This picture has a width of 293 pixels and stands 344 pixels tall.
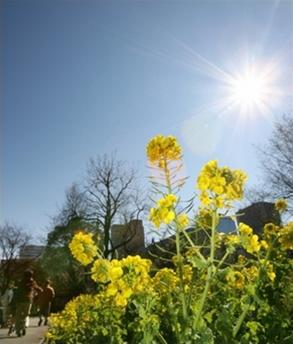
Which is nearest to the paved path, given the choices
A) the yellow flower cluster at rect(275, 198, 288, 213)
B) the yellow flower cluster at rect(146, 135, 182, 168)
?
the yellow flower cluster at rect(275, 198, 288, 213)

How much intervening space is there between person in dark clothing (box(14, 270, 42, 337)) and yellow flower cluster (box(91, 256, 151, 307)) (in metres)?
6.70

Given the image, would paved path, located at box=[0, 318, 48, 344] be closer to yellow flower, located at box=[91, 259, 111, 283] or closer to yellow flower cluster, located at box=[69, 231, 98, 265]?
yellow flower cluster, located at box=[69, 231, 98, 265]

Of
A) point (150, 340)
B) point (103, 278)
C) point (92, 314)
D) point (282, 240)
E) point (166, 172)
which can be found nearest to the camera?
point (150, 340)

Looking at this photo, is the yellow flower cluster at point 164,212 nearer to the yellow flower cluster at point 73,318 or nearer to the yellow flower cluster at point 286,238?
the yellow flower cluster at point 286,238

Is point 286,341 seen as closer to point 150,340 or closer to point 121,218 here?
point 150,340

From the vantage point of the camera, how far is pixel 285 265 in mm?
3621

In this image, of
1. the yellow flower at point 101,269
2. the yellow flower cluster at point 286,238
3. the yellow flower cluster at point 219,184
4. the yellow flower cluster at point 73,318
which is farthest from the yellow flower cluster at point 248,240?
the yellow flower cluster at point 73,318

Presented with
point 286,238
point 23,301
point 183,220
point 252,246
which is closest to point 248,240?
point 252,246

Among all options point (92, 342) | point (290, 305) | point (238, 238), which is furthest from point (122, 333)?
point (238, 238)

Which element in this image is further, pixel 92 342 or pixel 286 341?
pixel 92 342

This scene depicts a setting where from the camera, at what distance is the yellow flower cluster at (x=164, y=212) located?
2.03 metres

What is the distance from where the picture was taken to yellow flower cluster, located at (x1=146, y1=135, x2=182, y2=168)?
229cm

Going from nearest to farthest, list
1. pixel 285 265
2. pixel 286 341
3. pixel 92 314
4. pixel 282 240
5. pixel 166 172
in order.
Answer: pixel 166 172
pixel 286 341
pixel 282 240
pixel 285 265
pixel 92 314

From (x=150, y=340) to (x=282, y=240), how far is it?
1639mm
